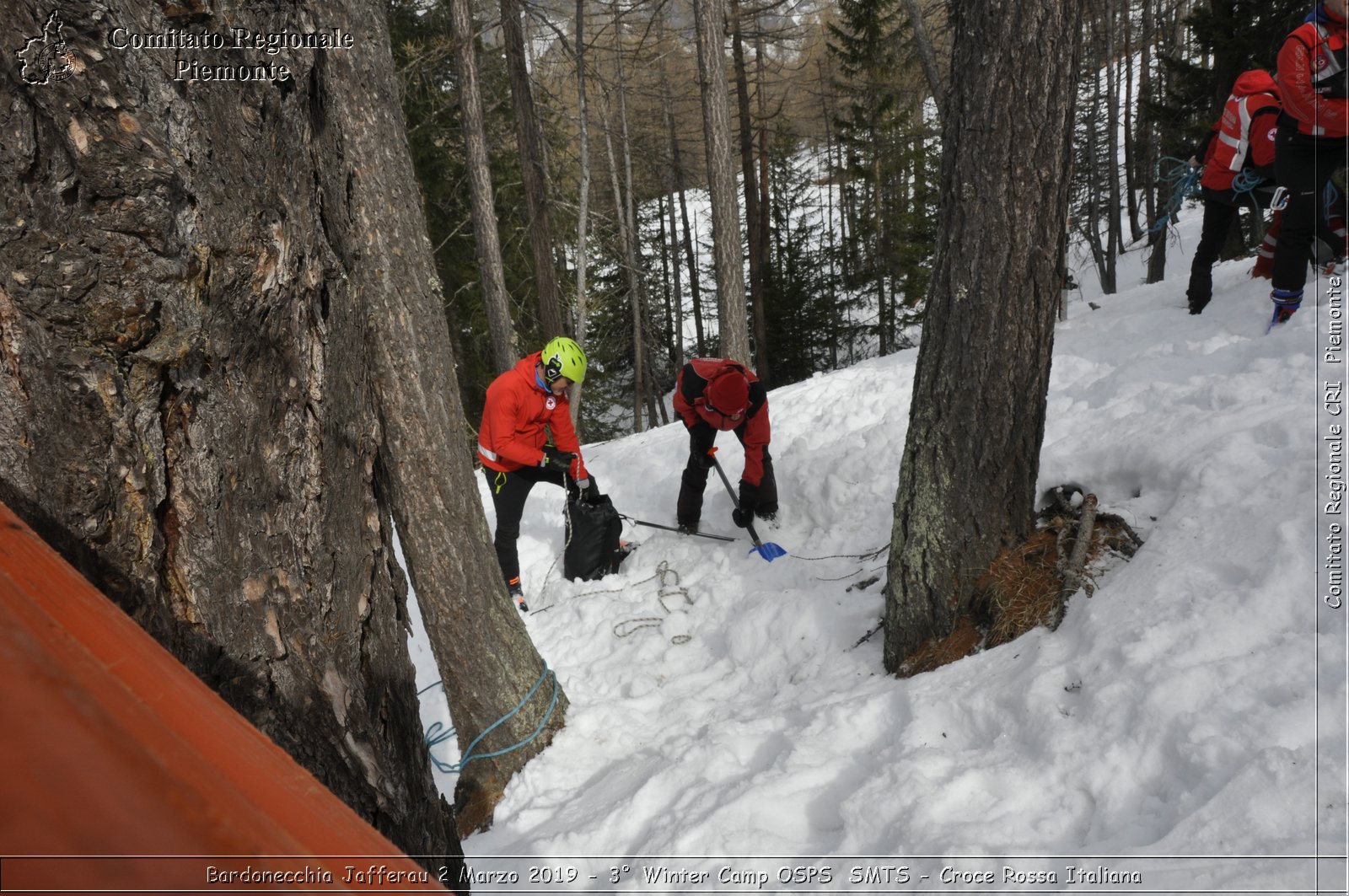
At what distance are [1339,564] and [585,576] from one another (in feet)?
15.1

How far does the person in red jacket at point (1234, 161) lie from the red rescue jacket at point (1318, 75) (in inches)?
26.1

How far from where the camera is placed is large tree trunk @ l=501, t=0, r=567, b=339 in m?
9.52

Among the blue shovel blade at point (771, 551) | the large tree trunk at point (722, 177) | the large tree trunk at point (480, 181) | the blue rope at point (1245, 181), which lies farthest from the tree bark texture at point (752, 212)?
the blue shovel blade at point (771, 551)

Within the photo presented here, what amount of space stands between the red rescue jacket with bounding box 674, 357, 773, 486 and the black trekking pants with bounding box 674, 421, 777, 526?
0.05 meters

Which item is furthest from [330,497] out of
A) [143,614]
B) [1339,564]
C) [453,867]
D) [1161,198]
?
[1161,198]

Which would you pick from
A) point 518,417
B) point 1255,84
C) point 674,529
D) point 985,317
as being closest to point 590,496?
point 674,529

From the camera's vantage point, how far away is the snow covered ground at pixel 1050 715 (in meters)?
1.98

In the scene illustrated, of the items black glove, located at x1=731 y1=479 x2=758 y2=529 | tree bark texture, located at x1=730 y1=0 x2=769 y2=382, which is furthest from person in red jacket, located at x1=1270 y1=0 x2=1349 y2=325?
tree bark texture, located at x1=730 y1=0 x2=769 y2=382

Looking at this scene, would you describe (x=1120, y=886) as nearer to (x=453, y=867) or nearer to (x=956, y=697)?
(x=956, y=697)

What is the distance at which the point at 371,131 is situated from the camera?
2.97 m

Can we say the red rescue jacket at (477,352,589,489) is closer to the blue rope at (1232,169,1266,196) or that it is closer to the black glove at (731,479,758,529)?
the black glove at (731,479,758,529)

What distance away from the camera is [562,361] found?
5.21m

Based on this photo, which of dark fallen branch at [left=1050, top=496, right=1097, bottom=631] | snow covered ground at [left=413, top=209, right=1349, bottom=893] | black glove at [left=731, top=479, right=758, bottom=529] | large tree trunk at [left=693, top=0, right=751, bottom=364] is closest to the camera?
snow covered ground at [left=413, top=209, right=1349, bottom=893]

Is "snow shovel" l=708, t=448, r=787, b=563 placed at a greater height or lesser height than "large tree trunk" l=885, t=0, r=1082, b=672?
lesser
